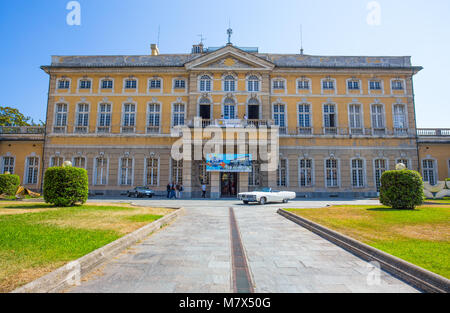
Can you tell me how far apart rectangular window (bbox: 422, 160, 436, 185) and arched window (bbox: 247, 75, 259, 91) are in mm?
20218

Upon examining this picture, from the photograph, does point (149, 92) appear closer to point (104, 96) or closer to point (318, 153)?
point (104, 96)

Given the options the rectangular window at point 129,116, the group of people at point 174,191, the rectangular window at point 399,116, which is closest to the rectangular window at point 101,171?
the rectangular window at point 129,116

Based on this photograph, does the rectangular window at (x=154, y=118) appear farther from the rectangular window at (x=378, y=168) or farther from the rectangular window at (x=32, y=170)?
the rectangular window at (x=378, y=168)

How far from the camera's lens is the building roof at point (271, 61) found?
100.0 feet

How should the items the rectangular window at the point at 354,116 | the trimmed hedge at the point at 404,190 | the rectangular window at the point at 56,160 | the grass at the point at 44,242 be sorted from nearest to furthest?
the grass at the point at 44,242 → the trimmed hedge at the point at 404,190 → the rectangular window at the point at 56,160 → the rectangular window at the point at 354,116

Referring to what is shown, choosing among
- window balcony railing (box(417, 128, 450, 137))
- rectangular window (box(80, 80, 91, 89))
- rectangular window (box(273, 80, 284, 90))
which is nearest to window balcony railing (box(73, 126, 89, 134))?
rectangular window (box(80, 80, 91, 89))

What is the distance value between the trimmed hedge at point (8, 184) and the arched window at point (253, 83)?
78.4ft

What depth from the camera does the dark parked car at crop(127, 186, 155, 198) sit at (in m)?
27.2

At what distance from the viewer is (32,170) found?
29891mm

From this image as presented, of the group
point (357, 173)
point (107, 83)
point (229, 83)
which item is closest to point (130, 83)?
point (107, 83)

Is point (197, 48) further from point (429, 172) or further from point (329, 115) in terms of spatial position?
point (429, 172)

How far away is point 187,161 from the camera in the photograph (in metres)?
26.6

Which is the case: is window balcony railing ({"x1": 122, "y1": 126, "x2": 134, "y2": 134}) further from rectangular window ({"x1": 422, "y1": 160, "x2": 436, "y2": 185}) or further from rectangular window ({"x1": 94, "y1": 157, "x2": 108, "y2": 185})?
rectangular window ({"x1": 422, "y1": 160, "x2": 436, "y2": 185})

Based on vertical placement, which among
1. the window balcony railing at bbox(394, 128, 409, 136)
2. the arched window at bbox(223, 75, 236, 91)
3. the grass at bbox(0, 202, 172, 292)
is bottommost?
the grass at bbox(0, 202, 172, 292)
